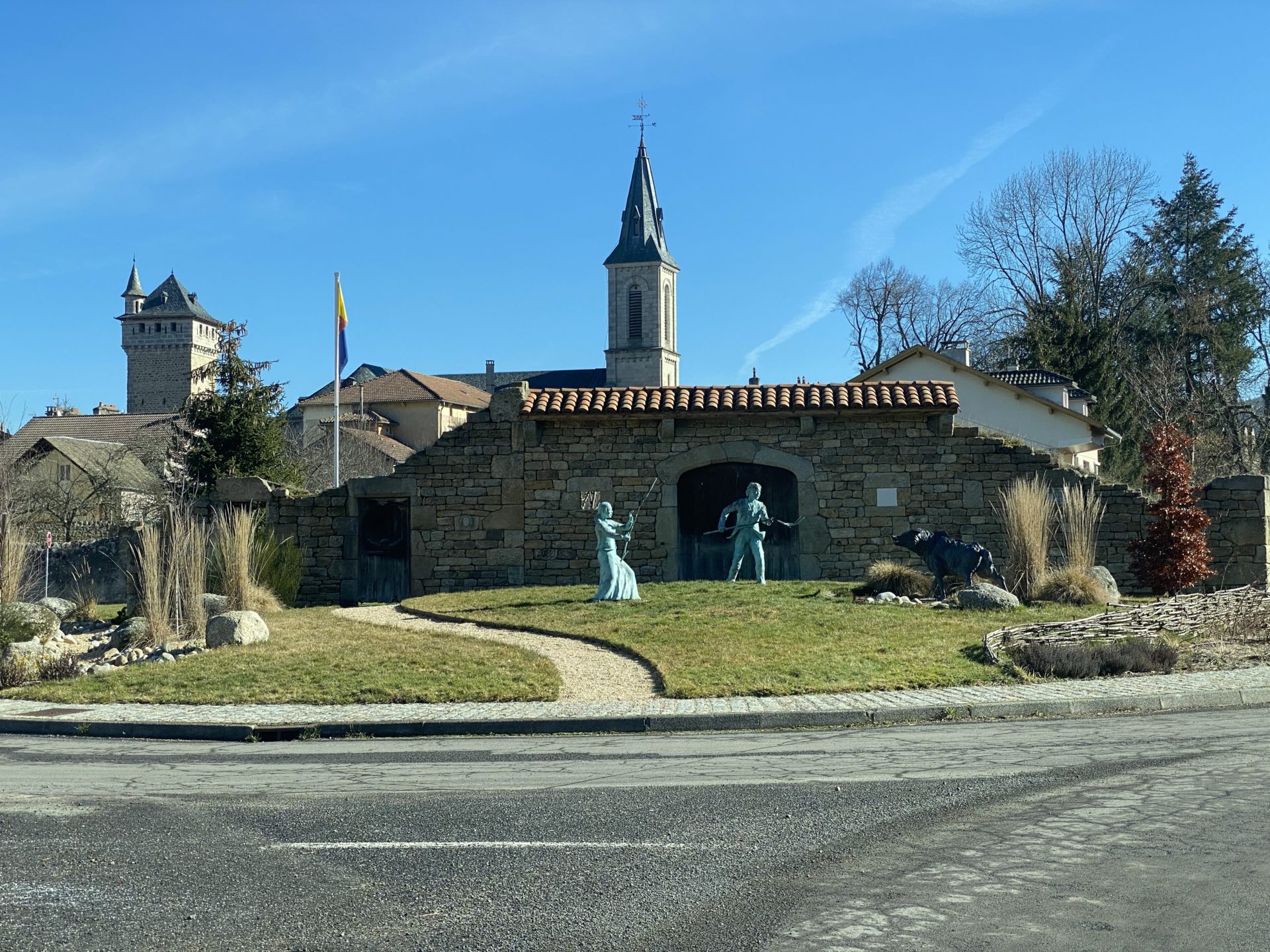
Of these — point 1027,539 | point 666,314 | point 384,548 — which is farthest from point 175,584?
point 666,314

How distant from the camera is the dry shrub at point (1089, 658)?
497 inches

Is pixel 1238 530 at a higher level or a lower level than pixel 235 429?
lower

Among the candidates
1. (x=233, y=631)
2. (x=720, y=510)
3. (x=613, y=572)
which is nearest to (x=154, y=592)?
(x=233, y=631)

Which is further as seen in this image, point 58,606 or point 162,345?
point 162,345

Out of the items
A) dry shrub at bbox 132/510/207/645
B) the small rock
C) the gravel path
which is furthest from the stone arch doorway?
the small rock

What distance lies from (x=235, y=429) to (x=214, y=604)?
8679 mm

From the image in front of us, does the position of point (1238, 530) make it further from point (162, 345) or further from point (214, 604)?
point (162, 345)

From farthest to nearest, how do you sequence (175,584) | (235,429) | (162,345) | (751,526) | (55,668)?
(162,345), (235,429), (751,526), (175,584), (55,668)

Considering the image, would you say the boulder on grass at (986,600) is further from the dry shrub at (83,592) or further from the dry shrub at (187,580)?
the dry shrub at (83,592)

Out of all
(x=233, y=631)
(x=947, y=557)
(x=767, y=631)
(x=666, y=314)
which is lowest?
(x=767, y=631)

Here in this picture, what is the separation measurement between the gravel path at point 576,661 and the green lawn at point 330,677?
0.77 ft

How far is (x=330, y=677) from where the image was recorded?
12672mm

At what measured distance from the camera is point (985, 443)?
20.9 metres

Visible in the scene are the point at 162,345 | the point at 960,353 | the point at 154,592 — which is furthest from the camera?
the point at 162,345
